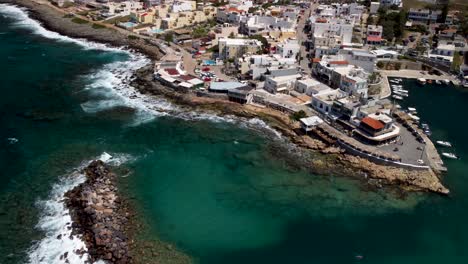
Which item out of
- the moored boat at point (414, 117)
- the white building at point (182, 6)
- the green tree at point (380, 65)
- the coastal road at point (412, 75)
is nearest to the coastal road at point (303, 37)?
the green tree at point (380, 65)

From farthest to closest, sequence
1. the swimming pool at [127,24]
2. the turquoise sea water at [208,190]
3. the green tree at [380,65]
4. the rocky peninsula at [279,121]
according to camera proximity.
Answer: the swimming pool at [127,24]
the green tree at [380,65]
the rocky peninsula at [279,121]
the turquoise sea water at [208,190]

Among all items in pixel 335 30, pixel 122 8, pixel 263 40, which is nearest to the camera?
pixel 263 40

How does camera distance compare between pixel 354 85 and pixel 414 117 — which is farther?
pixel 354 85

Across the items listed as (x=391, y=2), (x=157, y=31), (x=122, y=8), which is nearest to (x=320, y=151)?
(x=157, y=31)

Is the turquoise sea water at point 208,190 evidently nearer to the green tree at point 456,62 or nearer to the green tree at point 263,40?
the green tree at point 456,62

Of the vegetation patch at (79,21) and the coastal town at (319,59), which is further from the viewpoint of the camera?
the vegetation patch at (79,21)

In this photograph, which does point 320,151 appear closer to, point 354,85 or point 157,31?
point 354,85
